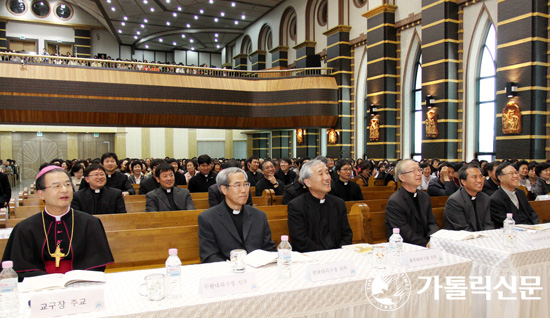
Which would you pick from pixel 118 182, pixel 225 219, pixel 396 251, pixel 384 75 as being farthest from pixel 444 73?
pixel 396 251

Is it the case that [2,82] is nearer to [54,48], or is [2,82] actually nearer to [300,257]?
[54,48]

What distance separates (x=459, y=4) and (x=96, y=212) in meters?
12.7

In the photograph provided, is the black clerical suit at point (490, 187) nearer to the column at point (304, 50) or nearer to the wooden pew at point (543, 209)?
the wooden pew at point (543, 209)

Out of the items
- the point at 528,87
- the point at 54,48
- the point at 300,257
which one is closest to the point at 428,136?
the point at 528,87

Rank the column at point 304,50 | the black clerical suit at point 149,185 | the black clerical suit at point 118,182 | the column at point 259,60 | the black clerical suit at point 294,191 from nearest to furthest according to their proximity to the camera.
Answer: the black clerical suit at point 294,191
the black clerical suit at point 149,185
the black clerical suit at point 118,182
the column at point 304,50
the column at point 259,60

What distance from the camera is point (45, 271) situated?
107 inches

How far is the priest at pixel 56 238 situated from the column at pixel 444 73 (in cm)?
1215

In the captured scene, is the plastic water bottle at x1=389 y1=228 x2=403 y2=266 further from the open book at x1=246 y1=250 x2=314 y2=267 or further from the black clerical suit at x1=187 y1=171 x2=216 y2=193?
the black clerical suit at x1=187 y1=171 x2=216 y2=193

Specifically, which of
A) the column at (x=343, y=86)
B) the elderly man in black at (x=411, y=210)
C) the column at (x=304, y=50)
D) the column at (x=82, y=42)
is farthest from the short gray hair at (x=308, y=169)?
the column at (x=82, y=42)

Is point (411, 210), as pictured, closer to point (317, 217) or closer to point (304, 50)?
point (317, 217)

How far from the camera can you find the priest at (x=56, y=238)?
269cm

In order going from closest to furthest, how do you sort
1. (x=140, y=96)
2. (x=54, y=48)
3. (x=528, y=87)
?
(x=528, y=87)
(x=140, y=96)
(x=54, y=48)

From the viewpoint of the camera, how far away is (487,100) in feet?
41.9

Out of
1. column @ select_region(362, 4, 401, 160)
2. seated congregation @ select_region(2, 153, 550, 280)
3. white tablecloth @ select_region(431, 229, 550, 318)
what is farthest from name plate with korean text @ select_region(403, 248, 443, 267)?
column @ select_region(362, 4, 401, 160)
